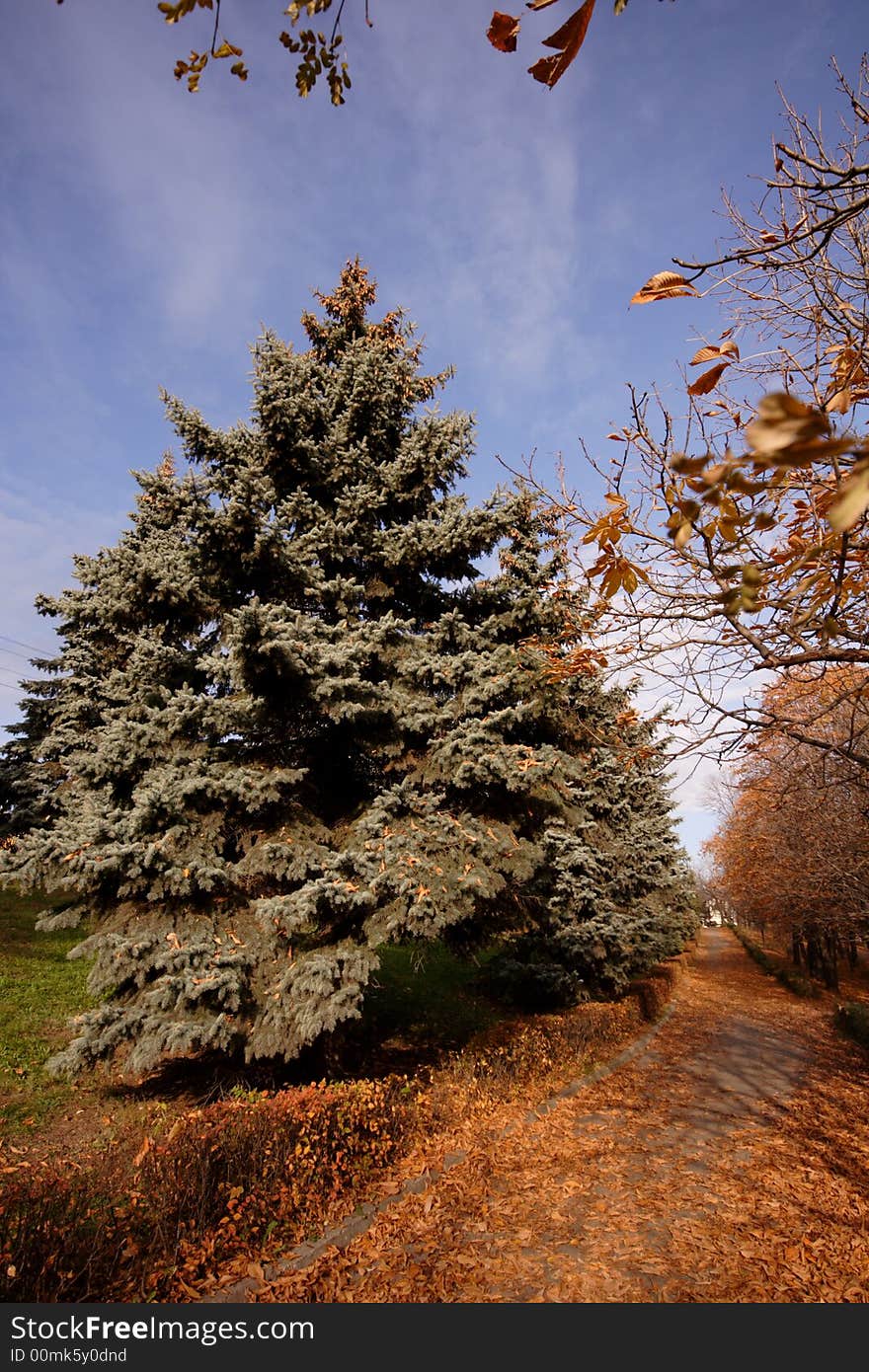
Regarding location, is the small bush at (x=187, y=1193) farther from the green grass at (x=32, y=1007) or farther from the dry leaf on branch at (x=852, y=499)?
the dry leaf on branch at (x=852, y=499)

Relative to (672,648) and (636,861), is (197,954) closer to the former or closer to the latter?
(672,648)

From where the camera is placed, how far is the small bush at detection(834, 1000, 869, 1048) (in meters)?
12.3

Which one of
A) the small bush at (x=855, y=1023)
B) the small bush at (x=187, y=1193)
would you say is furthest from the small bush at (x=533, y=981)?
the small bush at (x=187, y=1193)

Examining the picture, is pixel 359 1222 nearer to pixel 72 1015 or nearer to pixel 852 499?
pixel 852 499

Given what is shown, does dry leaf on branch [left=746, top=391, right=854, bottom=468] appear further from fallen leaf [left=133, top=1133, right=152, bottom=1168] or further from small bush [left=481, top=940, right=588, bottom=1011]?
small bush [left=481, top=940, right=588, bottom=1011]

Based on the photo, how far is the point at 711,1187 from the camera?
5566 mm

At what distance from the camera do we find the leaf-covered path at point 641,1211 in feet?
13.2

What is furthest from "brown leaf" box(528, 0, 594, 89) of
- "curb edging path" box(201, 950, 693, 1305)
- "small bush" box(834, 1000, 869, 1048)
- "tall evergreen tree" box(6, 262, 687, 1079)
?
"small bush" box(834, 1000, 869, 1048)

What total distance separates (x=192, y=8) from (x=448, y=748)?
5.73 meters

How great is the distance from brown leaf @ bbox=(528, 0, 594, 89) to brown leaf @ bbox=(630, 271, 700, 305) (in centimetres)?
66

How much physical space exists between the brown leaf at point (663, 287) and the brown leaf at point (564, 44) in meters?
0.66

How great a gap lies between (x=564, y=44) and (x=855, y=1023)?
685 inches

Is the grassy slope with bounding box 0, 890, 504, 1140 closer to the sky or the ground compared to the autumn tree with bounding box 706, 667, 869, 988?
closer to the ground
